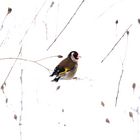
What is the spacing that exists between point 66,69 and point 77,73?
0.23 m

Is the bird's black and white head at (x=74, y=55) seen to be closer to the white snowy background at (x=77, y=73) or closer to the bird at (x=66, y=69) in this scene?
the bird at (x=66, y=69)

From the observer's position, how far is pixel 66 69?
394cm

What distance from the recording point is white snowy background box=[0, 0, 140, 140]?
347 centimetres

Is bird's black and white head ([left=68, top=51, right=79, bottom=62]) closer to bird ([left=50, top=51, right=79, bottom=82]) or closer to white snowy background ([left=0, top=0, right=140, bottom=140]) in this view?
bird ([left=50, top=51, right=79, bottom=82])

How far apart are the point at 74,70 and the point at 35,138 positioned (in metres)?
0.83

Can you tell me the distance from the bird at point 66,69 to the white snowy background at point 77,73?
5 centimetres

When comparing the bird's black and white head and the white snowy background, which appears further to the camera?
→ the bird's black and white head

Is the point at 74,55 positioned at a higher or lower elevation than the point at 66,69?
higher

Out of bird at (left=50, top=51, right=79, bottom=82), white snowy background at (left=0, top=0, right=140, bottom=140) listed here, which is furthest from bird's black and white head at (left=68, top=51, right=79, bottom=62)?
white snowy background at (left=0, top=0, right=140, bottom=140)

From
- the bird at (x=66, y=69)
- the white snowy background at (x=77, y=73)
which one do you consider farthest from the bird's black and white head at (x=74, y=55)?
the white snowy background at (x=77, y=73)

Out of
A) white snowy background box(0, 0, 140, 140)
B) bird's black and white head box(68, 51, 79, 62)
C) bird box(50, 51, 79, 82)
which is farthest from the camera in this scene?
bird's black and white head box(68, 51, 79, 62)

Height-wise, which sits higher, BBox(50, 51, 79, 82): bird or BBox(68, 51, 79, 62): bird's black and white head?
BBox(68, 51, 79, 62): bird's black and white head

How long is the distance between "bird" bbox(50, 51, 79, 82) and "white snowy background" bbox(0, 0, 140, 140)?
0.18ft

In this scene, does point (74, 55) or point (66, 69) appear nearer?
point (66, 69)
